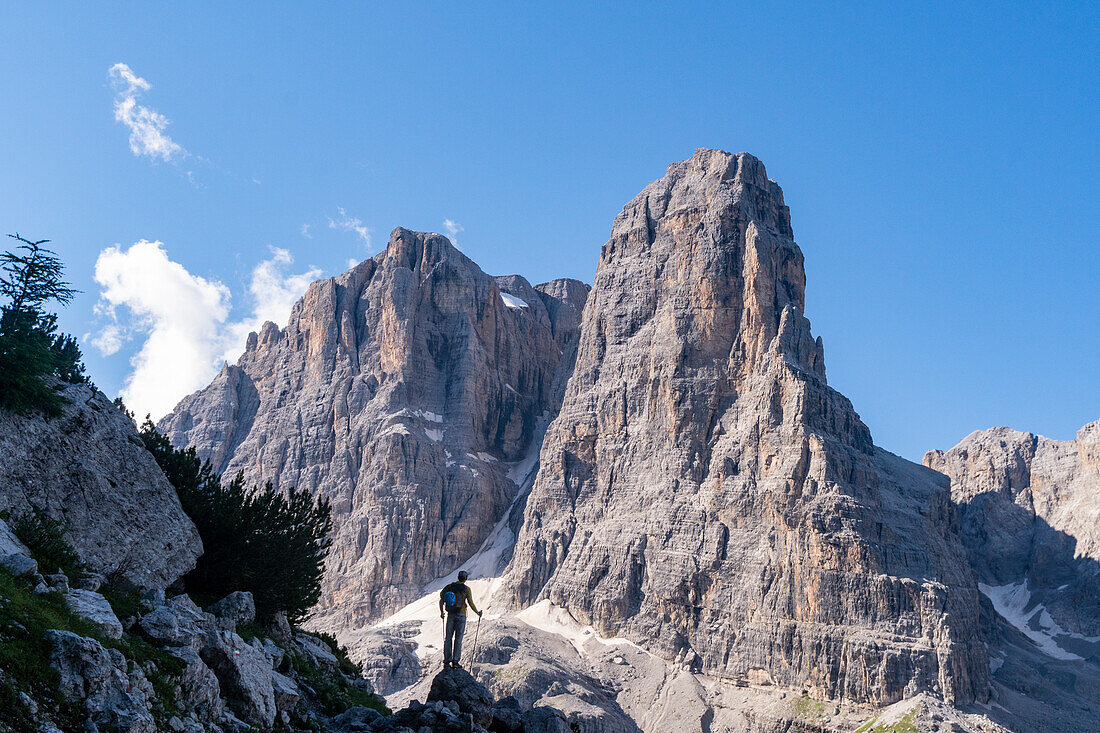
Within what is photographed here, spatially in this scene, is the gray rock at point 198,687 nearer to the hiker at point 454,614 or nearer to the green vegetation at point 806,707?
the hiker at point 454,614

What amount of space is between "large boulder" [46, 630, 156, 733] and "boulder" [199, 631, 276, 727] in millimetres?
3608

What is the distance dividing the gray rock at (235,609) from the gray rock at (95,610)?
5.68 meters

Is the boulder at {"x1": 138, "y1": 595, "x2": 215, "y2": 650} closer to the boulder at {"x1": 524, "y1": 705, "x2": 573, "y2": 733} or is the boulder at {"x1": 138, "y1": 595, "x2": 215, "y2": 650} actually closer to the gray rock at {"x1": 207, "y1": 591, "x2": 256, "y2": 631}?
the gray rock at {"x1": 207, "y1": 591, "x2": 256, "y2": 631}

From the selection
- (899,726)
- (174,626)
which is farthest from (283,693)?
(899,726)

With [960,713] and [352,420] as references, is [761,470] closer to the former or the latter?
[960,713]

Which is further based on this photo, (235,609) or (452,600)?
(452,600)

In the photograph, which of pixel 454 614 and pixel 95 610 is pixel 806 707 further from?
pixel 95 610

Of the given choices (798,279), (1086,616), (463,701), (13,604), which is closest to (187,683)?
(13,604)

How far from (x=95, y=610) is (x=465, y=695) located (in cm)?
1068

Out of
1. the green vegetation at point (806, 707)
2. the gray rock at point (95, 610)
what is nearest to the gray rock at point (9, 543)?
the gray rock at point (95, 610)

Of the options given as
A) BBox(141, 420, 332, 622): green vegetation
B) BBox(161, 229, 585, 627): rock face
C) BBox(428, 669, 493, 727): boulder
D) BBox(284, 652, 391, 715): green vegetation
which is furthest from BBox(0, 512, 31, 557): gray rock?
BBox(161, 229, 585, 627): rock face

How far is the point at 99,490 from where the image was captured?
2461 centimetres

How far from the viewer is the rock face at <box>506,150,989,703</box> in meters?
114

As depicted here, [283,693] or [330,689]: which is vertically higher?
[283,693]
